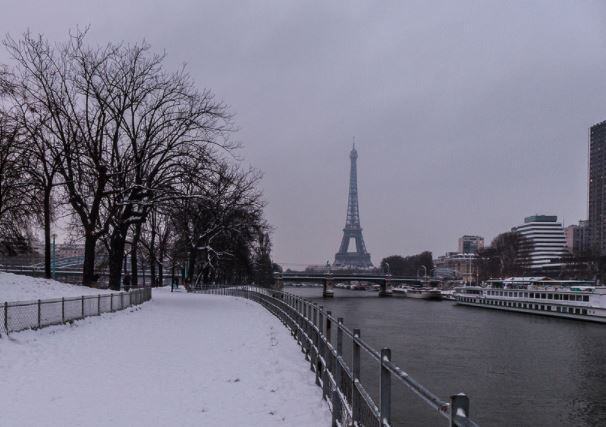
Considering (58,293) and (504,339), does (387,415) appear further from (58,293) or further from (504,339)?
(504,339)

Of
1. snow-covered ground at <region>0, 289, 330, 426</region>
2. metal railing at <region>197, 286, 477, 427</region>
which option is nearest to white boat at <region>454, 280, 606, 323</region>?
snow-covered ground at <region>0, 289, 330, 426</region>

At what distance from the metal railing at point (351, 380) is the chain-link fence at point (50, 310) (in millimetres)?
6934

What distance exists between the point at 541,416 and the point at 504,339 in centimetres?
2281

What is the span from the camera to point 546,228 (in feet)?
621

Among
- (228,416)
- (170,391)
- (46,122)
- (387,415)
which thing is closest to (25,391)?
(170,391)

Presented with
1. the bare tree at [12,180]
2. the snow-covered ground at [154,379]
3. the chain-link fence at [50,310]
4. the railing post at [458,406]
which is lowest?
the snow-covered ground at [154,379]

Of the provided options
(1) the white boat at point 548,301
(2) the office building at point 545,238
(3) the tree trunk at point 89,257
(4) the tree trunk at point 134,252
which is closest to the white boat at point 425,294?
(1) the white boat at point 548,301

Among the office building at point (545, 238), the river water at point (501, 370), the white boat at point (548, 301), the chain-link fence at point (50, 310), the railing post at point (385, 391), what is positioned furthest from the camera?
the office building at point (545, 238)

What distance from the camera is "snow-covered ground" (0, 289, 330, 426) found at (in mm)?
8484

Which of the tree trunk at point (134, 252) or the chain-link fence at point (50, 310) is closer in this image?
the chain-link fence at point (50, 310)

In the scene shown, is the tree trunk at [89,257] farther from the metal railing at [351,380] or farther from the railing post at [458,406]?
the railing post at [458,406]

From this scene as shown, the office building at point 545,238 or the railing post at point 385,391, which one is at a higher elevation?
the office building at point 545,238

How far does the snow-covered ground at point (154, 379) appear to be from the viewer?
8.48 meters

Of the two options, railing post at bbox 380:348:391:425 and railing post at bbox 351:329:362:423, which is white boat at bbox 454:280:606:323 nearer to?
railing post at bbox 351:329:362:423
